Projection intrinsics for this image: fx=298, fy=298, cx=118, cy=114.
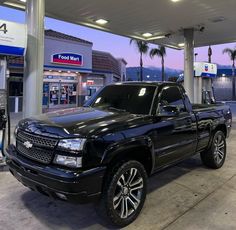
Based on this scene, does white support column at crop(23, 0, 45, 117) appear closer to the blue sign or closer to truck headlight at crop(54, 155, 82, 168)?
truck headlight at crop(54, 155, 82, 168)

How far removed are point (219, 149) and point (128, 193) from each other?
10.8 feet

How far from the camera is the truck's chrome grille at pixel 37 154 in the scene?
351 centimetres

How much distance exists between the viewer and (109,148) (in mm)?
3496

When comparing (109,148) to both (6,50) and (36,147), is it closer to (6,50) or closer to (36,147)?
(36,147)

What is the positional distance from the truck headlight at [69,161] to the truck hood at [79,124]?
25 cm

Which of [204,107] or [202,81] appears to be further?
[202,81]

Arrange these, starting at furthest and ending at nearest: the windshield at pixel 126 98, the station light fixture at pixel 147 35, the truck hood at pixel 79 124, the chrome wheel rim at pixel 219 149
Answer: the station light fixture at pixel 147 35 < the chrome wheel rim at pixel 219 149 < the windshield at pixel 126 98 < the truck hood at pixel 79 124

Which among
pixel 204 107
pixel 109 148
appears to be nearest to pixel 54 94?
pixel 204 107

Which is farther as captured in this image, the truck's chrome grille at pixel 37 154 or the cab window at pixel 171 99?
the cab window at pixel 171 99

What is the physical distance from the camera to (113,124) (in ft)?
12.2

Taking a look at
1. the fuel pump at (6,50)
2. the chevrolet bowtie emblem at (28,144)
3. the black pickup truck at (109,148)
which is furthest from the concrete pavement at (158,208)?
the fuel pump at (6,50)

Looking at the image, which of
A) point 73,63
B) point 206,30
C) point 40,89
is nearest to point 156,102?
point 40,89

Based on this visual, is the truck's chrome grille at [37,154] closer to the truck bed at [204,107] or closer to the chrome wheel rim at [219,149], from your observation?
the truck bed at [204,107]

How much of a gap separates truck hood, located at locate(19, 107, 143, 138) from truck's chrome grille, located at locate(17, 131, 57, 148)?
0.17ft
